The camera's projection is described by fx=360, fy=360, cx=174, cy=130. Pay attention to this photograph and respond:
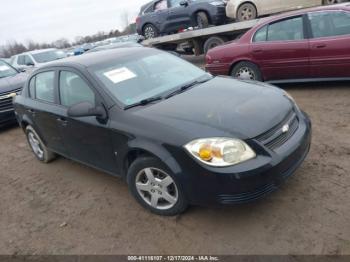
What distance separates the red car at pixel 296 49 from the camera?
6262mm

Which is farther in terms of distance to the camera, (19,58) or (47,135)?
(19,58)

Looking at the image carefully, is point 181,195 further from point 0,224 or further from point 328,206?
point 0,224

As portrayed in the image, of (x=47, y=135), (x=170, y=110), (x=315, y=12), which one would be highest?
(x=315, y=12)

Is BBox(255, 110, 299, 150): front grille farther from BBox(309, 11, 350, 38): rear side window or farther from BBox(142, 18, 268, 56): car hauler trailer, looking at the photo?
BBox(142, 18, 268, 56): car hauler trailer

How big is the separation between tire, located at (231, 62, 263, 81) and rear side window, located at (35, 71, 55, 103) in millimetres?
4012

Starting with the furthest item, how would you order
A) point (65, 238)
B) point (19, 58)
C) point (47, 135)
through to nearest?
1. point (19, 58)
2. point (47, 135)
3. point (65, 238)

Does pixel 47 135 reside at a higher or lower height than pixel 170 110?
lower

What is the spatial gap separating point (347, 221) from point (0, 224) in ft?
11.7

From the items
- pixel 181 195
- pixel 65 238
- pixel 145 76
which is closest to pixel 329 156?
pixel 181 195

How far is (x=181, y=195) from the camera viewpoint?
3270 mm

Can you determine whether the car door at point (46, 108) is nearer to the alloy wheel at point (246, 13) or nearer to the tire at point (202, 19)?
the alloy wheel at point (246, 13)

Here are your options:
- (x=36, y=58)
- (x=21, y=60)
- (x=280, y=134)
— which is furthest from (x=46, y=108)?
(x=21, y=60)

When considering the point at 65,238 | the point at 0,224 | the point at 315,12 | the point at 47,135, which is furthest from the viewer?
the point at 315,12

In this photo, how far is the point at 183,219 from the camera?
351 centimetres
